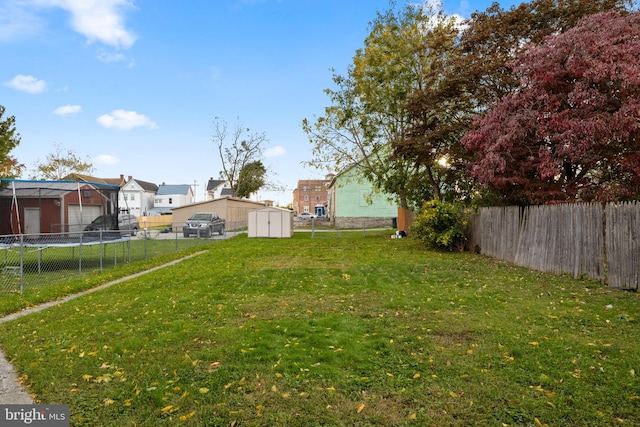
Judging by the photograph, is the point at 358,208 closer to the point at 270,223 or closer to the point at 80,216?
the point at 270,223

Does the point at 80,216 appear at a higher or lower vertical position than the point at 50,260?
higher

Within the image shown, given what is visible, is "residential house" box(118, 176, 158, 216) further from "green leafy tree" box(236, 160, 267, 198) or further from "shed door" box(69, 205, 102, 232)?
"shed door" box(69, 205, 102, 232)

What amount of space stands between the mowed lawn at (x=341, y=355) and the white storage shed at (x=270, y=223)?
1581 centimetres

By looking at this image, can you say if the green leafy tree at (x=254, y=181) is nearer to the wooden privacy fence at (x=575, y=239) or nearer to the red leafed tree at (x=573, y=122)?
the red leafed tree at (x=573, y=122)

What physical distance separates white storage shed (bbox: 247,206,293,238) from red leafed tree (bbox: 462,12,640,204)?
13606 millimetres

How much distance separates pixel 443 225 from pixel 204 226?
1641 centimetres

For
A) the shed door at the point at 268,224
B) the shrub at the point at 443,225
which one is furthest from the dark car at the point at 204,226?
the shrub at the point at 443,225

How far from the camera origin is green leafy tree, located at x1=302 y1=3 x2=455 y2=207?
20.7m

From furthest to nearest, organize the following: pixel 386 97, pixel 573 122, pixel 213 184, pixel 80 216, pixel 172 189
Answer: pixel 213 184 < pixel 172 189 < pixel 386 97 < pixel 80 216 < pixel 573 122

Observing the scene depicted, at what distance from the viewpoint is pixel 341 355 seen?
14.0 ft

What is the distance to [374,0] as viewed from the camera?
22.4 metres

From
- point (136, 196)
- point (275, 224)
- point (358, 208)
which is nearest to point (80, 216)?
point (275, 224)

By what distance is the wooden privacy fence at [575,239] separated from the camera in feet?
25.3

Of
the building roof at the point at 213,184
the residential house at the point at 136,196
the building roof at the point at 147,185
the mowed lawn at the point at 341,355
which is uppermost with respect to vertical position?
the building roof at the point at 213,184
